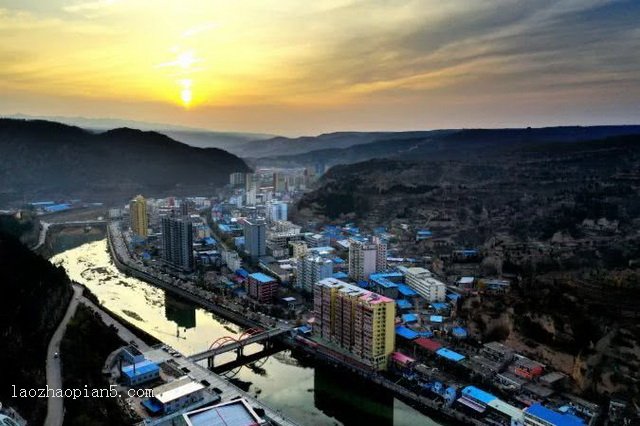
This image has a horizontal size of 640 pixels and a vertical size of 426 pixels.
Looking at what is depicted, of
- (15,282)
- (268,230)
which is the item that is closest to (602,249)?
(268,230)

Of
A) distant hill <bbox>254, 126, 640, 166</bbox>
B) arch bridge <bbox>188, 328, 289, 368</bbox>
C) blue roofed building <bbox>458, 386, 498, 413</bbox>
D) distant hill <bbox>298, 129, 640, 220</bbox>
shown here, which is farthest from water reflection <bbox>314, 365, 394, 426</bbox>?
distant hill <bbox>254, 126, 640, 166</bbox>

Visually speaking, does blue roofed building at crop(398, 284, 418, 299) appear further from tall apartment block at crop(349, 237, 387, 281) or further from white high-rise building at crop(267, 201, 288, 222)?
white high-rise building at crop(267, 201, 288, 222)

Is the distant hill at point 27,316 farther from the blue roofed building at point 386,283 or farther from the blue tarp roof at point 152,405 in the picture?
the blue roofed building at point 386,283

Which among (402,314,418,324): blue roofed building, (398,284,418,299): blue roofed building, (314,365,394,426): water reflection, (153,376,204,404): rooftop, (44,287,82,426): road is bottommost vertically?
(314,365,394,426): water reflection

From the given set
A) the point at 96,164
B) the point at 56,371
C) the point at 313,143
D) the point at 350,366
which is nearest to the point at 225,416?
the point at 56,371

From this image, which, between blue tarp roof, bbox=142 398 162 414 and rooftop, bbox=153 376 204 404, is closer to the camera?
blue tarp roof, bbox=142 398 162 414
